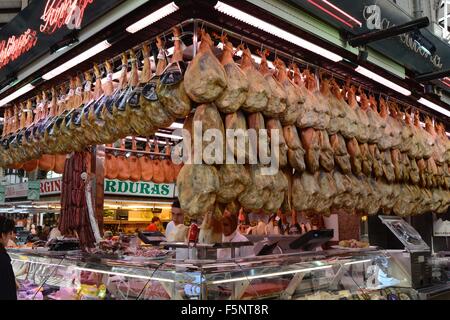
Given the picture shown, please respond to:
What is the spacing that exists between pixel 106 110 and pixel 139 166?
435 cm

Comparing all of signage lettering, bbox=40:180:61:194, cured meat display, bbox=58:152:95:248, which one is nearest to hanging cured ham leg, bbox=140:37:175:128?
cured meat display, bbox=58:152:95:248

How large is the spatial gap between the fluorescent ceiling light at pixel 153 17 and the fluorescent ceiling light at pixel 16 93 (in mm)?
2433

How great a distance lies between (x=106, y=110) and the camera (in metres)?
3.94

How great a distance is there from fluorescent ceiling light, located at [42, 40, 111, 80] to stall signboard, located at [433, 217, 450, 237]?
910 cm

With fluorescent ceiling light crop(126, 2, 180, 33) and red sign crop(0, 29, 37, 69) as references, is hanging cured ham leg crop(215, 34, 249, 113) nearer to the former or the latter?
fluorescent ceiling light crop(126, 2, 180, 33)

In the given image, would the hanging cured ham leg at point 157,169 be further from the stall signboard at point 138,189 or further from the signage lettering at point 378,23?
the signage lettering at point 378,23

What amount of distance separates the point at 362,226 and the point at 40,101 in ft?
22.8

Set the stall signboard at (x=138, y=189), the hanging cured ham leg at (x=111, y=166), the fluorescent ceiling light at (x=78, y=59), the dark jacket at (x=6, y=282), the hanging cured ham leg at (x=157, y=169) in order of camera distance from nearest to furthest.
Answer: the dark jacket at (x=6, y=282)
the fluorescent ceiling light at (x=78, y=59)
the hanging cured ham leg at (x=111, y=166)
the hanging cured ham leg at (x=157, y=169)
the stall signboard at (x=138, y=189)

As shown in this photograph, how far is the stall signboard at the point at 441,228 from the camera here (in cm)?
1022

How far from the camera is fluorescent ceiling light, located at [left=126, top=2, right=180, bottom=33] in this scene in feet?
10.7

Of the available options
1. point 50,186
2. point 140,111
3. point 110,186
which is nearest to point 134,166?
point 110,186

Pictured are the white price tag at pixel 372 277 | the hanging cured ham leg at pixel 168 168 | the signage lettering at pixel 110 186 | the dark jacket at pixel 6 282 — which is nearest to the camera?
the dark jacket at pixel 6 282

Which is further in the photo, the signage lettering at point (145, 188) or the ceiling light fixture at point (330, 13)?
the signage lettering at point (145, 188)

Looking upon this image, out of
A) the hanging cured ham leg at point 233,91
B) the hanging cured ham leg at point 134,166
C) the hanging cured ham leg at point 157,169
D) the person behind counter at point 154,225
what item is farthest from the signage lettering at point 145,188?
the hanging cured ham leg at point 233,91
